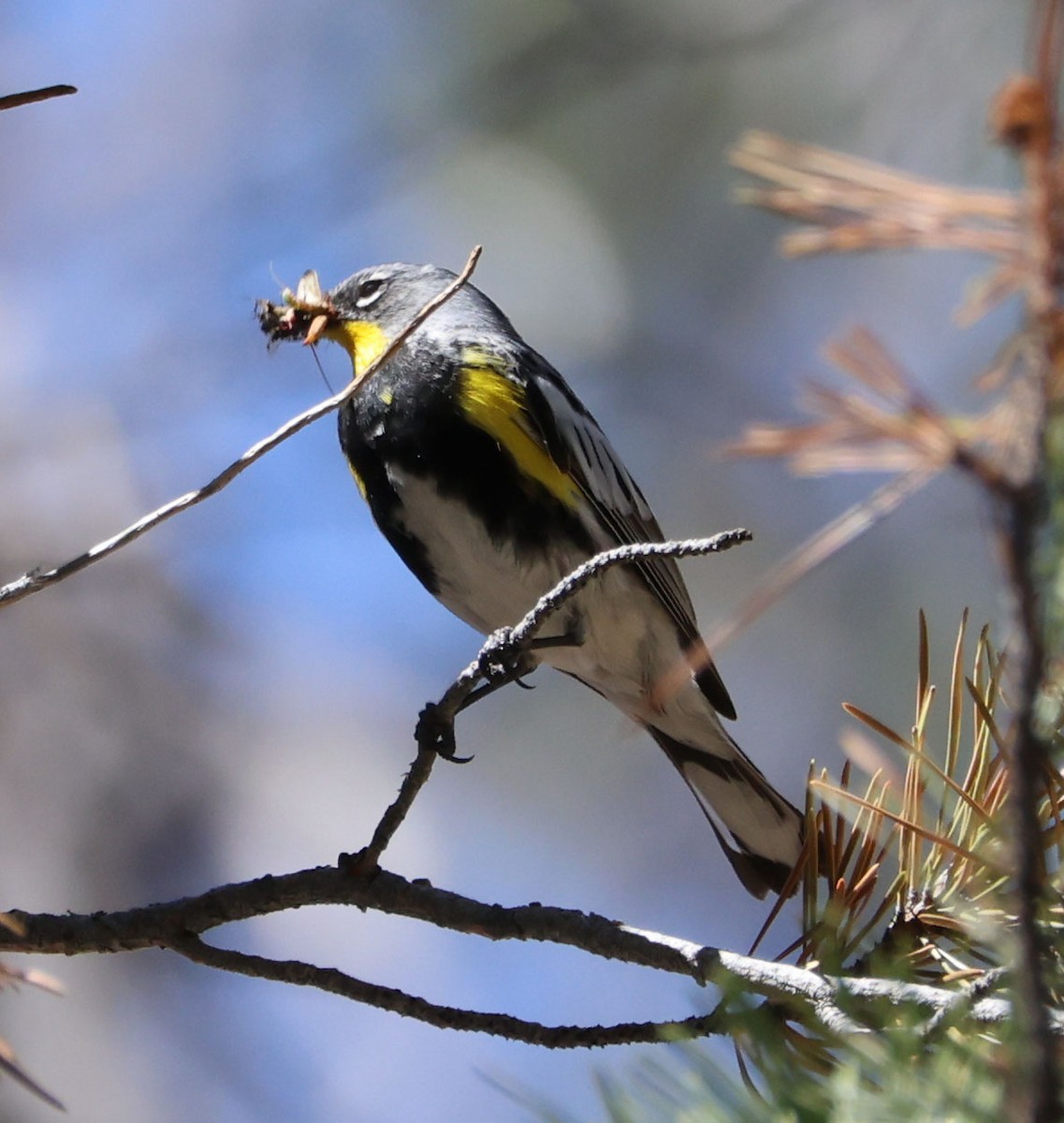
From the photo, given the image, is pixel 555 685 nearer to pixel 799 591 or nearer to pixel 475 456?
pixel 799 591

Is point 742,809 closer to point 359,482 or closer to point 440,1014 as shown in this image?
point 359,482

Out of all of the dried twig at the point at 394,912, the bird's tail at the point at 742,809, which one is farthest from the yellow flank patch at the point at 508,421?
the dried twig at the point at 394,912

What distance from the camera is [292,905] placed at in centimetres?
138

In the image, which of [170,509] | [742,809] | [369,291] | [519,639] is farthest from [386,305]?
[170,509]

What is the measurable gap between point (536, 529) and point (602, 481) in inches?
8.4

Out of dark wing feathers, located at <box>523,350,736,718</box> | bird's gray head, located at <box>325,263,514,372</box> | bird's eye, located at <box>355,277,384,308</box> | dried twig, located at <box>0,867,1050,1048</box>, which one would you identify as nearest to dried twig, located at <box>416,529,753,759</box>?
dried twig, located at <box>0,867,1050,1048</box>

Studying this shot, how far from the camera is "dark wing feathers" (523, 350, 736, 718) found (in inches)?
92.0

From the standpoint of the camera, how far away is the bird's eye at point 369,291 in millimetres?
2912

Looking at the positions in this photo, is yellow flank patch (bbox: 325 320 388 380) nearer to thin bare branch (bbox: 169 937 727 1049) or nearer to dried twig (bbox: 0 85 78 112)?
thin bare branch (bbox: 169 937 727 1049)

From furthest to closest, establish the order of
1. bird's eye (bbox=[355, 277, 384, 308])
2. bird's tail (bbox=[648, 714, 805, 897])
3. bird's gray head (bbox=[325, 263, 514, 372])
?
bird's eye (bbox=[355, 277, 384, 308]) → bird's gray head (bbox=[325, 263, 514, 372]) → bird's tail (bbox=[648, 714, 805, 897])

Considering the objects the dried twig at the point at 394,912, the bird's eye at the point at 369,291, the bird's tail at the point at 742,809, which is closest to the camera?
the dried twig at the point at 394,912

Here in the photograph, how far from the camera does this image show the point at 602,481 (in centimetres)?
241

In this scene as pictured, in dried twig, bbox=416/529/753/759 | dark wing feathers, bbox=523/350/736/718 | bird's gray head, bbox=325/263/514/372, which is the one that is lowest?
dried twig, bbox=416/529/753/759

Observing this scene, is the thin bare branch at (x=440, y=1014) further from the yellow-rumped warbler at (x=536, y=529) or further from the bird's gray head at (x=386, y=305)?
the bird's gray head at (x=386, y=305)
